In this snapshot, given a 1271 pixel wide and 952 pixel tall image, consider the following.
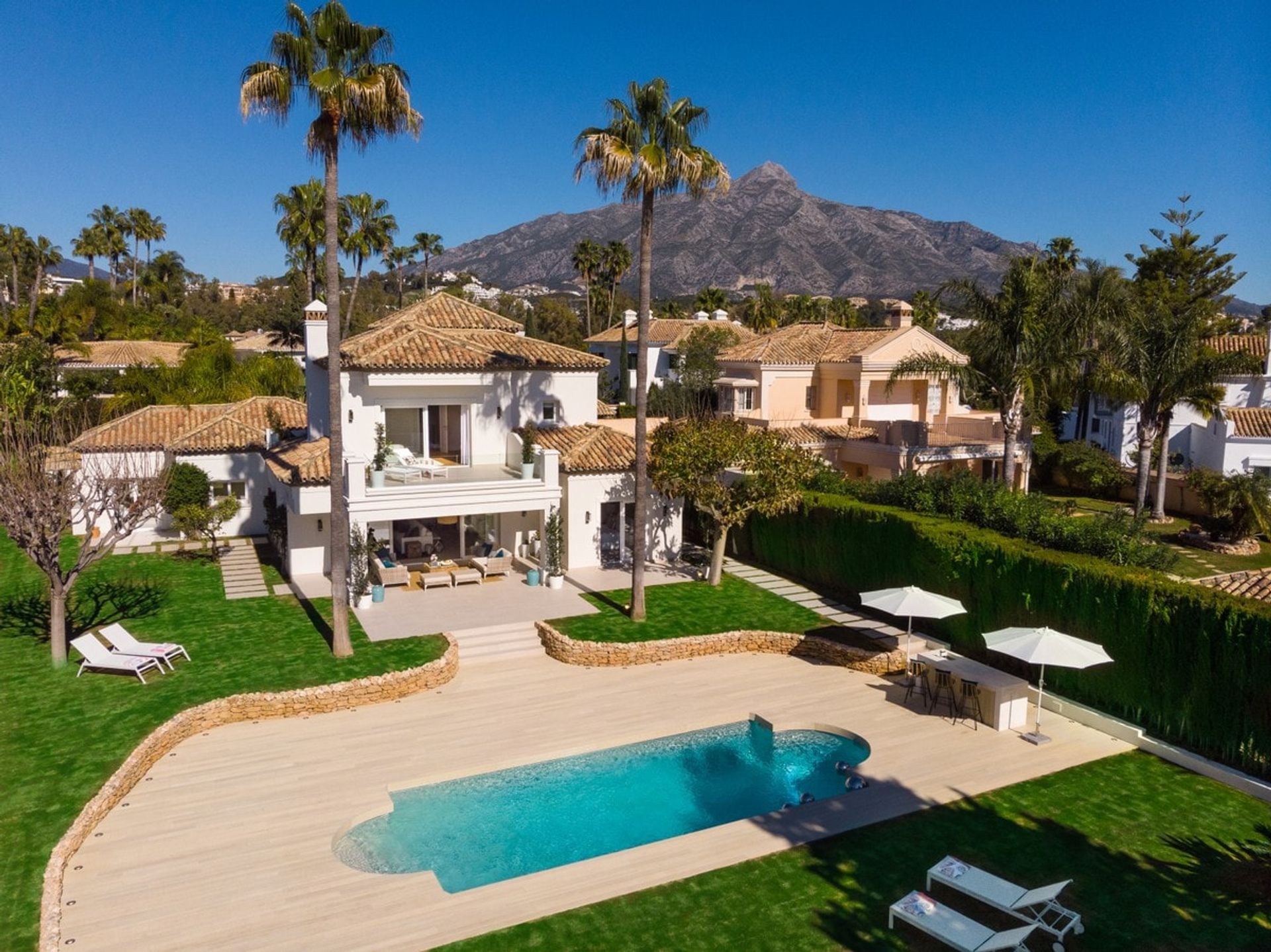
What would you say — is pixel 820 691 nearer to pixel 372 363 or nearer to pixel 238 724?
pixel 238 724

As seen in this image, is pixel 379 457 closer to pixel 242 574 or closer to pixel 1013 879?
pixel 242 574

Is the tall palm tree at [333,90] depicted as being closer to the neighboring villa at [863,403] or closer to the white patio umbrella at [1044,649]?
the white patio umbrella at [1044,649]

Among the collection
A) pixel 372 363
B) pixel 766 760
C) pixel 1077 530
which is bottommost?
pixel 766 760

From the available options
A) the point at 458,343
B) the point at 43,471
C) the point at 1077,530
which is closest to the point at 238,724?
the point at 43,471

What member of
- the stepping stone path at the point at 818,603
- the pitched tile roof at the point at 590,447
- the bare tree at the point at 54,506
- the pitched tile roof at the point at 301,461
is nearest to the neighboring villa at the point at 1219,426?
the stepping stone path at the point at 818,603

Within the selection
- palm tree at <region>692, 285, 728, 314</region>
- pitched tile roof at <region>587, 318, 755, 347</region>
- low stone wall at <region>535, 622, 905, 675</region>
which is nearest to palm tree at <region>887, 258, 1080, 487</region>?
low stone wall at <region>535, 622, 905, 675</region>

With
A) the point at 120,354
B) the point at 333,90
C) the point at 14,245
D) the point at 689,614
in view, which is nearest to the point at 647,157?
the point at 333,90

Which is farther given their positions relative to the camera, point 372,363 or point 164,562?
point 164,562

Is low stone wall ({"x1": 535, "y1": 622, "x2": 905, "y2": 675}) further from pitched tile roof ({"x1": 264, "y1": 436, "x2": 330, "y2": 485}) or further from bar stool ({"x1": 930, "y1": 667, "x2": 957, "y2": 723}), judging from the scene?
pitched tile roof ({"x1": 264, "y1": 436, "x2": 330, "y2": 485})
